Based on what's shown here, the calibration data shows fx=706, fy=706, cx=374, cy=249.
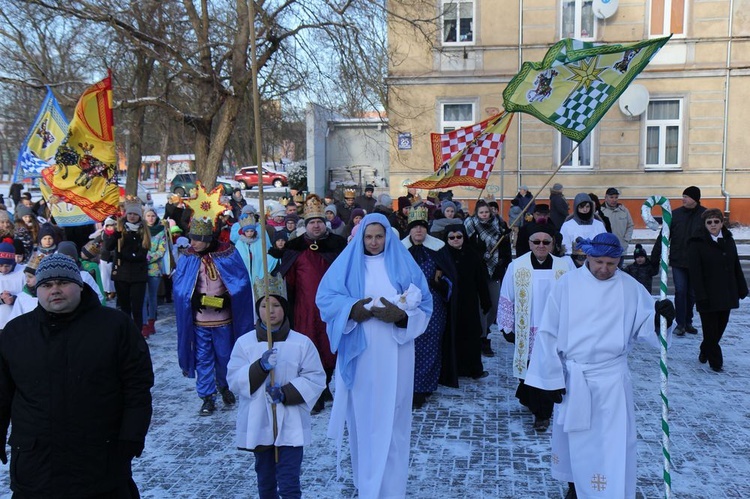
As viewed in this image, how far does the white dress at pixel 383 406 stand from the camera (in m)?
4.70

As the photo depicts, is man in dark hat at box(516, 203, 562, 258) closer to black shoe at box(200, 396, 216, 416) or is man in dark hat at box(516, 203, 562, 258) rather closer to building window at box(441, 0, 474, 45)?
black shoe at box(200, 396, 216, 416)

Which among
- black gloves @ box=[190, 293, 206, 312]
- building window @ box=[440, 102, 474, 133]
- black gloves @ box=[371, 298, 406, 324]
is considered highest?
building window @ box=[440, 102, 474, 133]

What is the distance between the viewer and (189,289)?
6.59 metres

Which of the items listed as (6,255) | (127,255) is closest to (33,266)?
(6,255)

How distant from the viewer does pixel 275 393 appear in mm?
4156

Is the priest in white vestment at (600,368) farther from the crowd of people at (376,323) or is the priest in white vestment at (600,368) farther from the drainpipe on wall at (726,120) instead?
the drainpipe on wall at (726,120)

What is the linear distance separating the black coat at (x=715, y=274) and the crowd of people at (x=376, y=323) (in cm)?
2

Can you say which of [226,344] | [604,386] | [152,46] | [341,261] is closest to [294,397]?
[341,261]

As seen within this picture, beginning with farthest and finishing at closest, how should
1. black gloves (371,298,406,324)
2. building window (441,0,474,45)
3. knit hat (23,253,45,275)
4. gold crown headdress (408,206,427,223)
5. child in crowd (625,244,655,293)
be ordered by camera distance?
1. building window (441,0,474,45)
2. child in crowd (625,244,655,293)
3. gold crown headdress (408,206,427,223)
4. knit hat (23,253,45,275)
5. black gloves (371,298,406,324)

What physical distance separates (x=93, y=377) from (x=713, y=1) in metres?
22.4

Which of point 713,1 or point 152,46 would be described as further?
point 713,1

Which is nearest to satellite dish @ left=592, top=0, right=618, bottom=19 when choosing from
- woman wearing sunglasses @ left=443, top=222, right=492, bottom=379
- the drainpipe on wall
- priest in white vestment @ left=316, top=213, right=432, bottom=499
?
the drainpipe on wall

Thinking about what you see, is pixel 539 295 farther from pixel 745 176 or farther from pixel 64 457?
pixel 745 176

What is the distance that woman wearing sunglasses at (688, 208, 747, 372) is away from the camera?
7664mm
